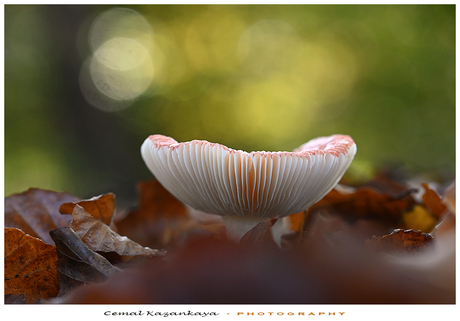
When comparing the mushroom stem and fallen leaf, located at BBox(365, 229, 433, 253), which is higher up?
fallen leaf, located at BBox(365, 229, 433, 253)

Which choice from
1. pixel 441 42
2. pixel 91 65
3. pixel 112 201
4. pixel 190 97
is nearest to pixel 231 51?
pixel 190 97

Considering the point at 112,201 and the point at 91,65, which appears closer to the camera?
the point at 112,201

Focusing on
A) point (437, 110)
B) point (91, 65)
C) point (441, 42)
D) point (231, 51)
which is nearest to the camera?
point (441, 42)

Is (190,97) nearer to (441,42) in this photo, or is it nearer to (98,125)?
(98,125)

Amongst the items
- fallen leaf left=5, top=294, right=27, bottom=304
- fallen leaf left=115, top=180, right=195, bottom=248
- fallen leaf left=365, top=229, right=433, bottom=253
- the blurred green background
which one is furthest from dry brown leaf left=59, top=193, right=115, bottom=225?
the blurred green background

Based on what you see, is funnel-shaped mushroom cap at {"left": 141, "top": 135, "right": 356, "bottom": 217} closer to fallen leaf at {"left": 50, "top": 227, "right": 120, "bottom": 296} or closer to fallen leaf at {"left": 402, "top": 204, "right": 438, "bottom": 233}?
fallen leaf at {"left": 50, "top": 227, "right": 120, "bottom": 296}

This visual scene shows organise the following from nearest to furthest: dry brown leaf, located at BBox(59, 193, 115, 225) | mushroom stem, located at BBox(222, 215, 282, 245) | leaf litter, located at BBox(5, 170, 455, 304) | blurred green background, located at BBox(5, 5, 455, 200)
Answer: leaf litter, located at BBox(5, 170, 455, 304), dry brown leaf, located at BBox(59, 193, 115, 225), mushroom stem, located at BBox(222, 215, 282, 245), blurred green background, located at BBox(5, 5, 455, 200)

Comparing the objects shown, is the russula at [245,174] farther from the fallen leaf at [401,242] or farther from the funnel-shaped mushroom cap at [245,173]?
the fallen leaf at [401,242]

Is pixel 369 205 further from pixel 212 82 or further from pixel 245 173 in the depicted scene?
pixel 212 82
